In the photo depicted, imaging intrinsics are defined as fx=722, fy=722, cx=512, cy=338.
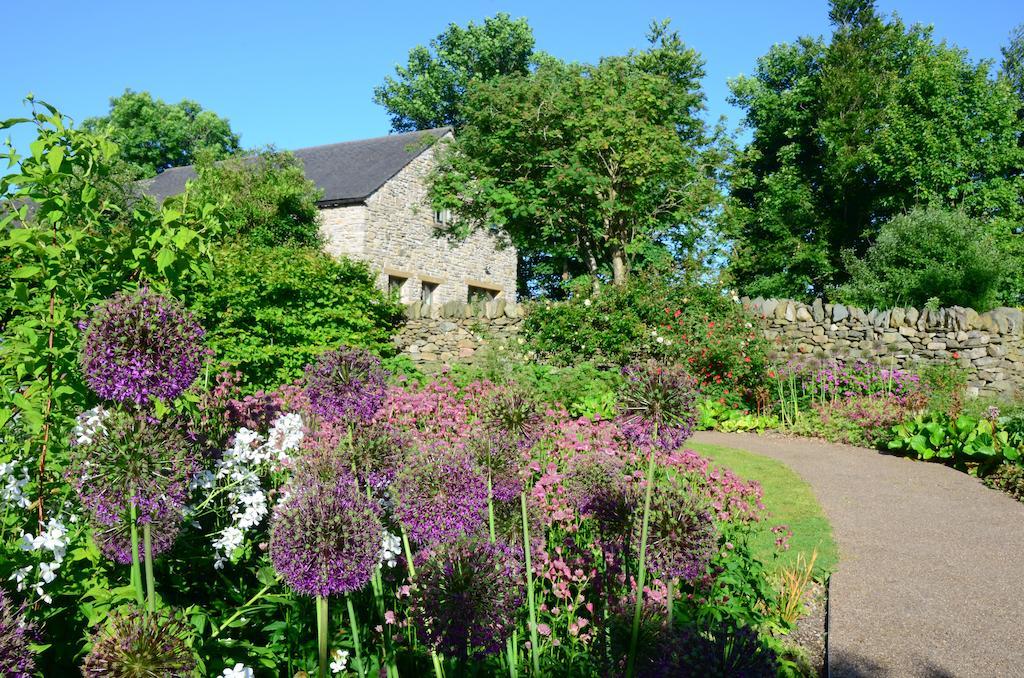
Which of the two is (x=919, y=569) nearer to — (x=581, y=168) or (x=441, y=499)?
(x=441, y=499)

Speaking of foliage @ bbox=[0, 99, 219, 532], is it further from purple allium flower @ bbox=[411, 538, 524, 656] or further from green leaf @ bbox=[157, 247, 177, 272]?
purple allium flower @ bbox=[411, 538, 524, 656]

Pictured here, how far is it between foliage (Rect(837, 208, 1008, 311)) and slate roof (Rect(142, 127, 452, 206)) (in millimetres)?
14457

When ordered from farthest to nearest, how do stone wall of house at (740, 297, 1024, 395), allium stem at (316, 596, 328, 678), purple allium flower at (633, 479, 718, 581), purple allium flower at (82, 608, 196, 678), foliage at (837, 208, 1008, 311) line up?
foliage at (837, 208, 1008, 311)
stone wall of house at (740, 297, 1024, 395)
purple allium flower at (633, 479, 718, 581)
allium stem at (316, 596, 328, 678)
purple allium flower at (82, 608, 196, 678)

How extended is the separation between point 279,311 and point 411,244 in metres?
11.9

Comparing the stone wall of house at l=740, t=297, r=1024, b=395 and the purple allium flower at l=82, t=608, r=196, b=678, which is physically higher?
the stone wall of house at l=740, t=297, r=1024, b=395

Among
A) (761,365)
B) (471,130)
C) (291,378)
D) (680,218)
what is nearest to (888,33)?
(680,218)

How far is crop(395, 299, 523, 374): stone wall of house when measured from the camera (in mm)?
14781

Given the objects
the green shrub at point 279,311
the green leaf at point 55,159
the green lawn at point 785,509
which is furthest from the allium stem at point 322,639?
the green shrub at point 279,311

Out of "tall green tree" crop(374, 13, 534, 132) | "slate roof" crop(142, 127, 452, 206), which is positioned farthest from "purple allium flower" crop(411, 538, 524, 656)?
"tall green tree" crop(374, 13, 534, 132)

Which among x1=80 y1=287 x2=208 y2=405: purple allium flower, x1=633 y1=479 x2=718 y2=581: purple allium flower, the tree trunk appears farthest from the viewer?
the tree trunk

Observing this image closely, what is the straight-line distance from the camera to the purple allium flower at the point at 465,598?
214 centimetres

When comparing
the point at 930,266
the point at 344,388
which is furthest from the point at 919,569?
the point at 930,266

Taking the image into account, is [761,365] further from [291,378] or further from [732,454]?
[291,378]

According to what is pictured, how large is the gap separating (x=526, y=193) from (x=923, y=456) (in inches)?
432
